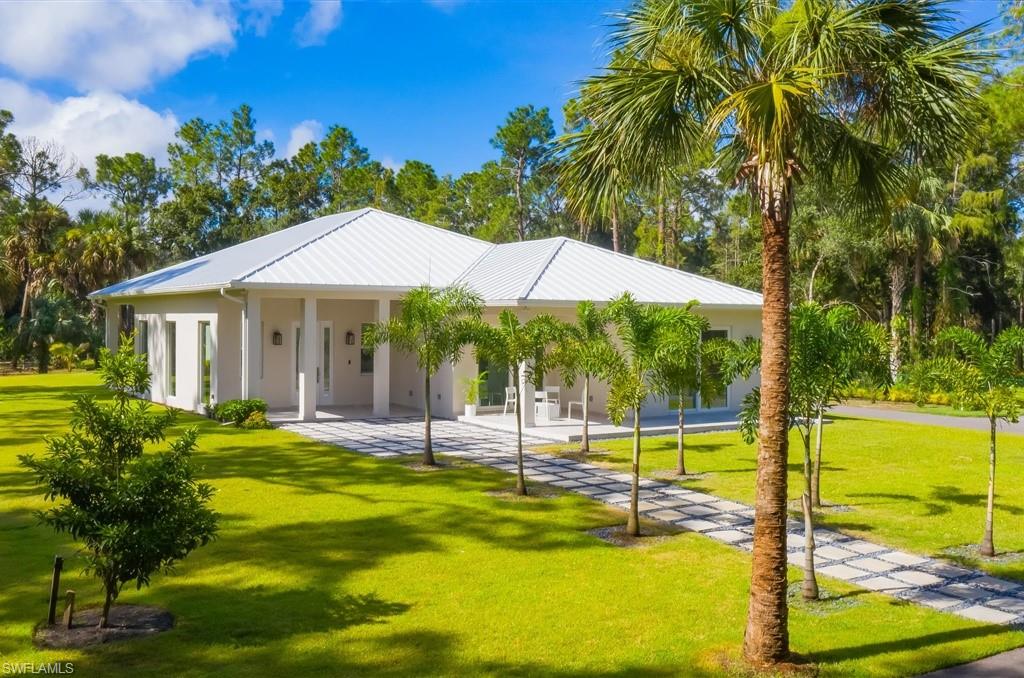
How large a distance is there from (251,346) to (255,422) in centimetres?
192

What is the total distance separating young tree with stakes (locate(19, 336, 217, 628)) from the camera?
20.4 ft

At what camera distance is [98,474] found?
647cm

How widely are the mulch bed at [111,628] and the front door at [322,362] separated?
15.1 m

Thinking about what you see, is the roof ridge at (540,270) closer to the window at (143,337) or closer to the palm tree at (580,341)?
the palm tree at (580,341)

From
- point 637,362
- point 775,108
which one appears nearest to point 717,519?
point 637,362

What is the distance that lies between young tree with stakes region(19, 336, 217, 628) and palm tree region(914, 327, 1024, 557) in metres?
8.08

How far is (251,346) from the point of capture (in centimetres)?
1912

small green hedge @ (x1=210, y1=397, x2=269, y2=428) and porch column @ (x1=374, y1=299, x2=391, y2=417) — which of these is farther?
porch column @ (x1=374, y1=299, x2=391, y2=417)

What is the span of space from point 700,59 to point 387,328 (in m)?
8.80

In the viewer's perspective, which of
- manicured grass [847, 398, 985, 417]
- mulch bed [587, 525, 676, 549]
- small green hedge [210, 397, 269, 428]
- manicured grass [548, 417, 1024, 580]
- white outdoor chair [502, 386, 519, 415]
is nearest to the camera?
mulch bed [587, 525, 676, 549]

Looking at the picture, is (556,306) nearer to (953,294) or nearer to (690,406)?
(690,406)

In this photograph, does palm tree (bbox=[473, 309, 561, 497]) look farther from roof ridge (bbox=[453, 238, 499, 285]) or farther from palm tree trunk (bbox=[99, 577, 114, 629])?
roof ridge (bbox=[453, 238, 499, 285])

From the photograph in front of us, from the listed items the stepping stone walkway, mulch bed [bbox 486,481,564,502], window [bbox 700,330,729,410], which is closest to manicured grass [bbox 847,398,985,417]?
window [bbox 700,330,729,410]

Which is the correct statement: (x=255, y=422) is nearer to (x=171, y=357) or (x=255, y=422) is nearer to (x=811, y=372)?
(x=171, y=357)
